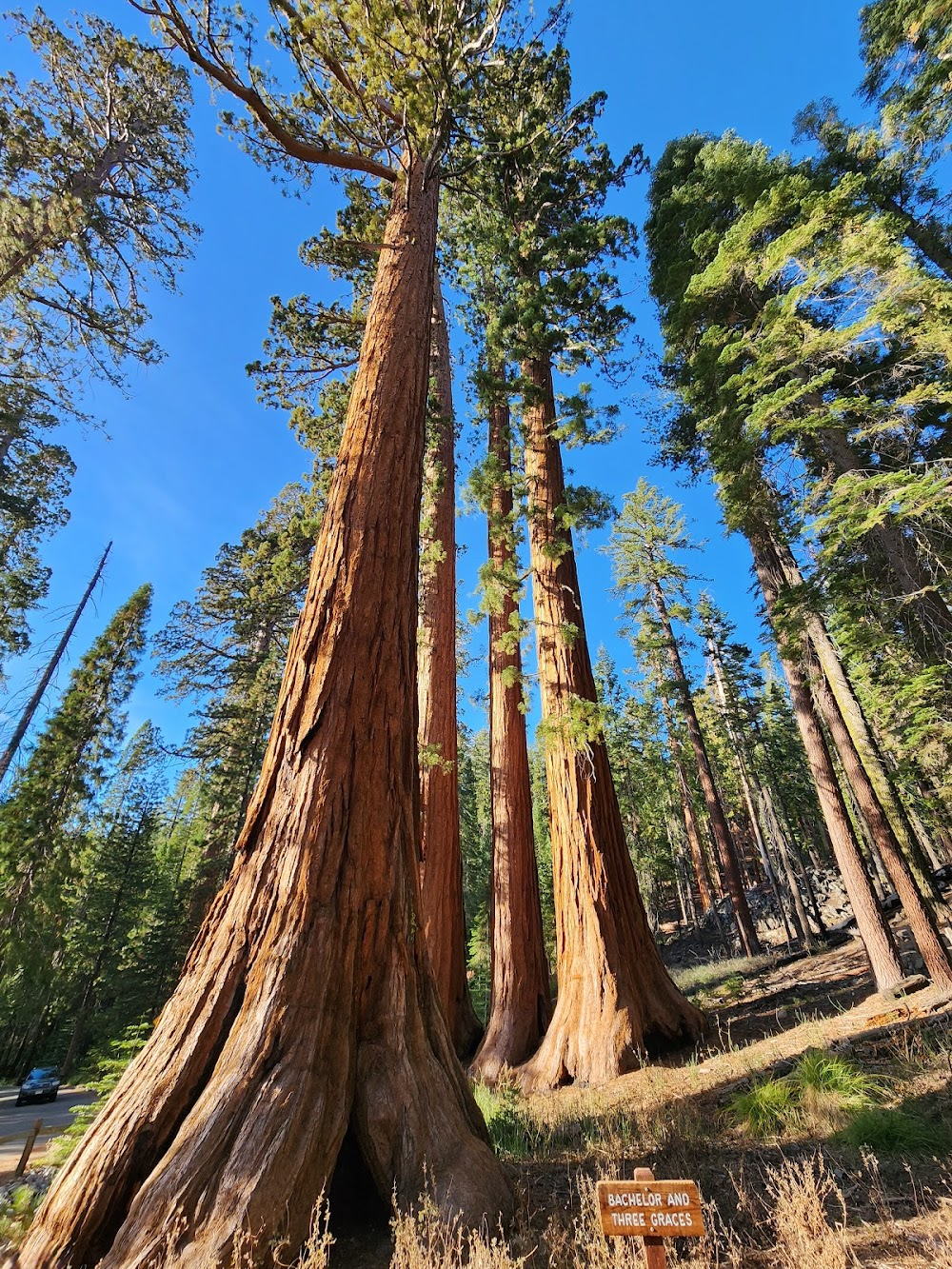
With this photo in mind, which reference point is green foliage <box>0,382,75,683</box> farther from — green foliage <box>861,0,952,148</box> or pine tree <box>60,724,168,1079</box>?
green foliage <box>861,0,952,148</box>

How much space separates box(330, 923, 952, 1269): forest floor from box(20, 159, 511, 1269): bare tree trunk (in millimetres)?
516

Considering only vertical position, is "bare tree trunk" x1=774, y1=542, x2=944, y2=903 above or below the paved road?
above

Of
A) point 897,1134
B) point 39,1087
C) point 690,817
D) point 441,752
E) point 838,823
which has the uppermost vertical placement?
point 690,817

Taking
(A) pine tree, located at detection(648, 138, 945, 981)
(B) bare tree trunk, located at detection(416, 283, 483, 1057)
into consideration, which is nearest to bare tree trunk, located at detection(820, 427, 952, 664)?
(A) pine tree, located at detection(648, 138, 945, 981)

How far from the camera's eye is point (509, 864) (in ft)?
29.1

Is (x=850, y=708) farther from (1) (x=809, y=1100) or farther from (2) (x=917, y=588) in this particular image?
(1) (x=809, y=1100)

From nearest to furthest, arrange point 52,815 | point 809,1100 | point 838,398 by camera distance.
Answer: point 809,1100 < point 838,398 < point 52,815

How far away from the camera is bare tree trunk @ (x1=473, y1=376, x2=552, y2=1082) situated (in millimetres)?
7812

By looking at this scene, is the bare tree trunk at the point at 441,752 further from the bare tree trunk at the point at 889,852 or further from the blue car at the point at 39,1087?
the blue car at the point at 39,1087

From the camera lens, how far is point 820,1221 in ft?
7.65

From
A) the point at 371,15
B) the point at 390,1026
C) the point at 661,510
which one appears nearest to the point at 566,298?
the point at 371,15

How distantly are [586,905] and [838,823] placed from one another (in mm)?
6051

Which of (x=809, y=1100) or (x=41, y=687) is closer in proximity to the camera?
(x=809, y=1100)

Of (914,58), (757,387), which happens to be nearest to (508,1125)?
(757,387)
